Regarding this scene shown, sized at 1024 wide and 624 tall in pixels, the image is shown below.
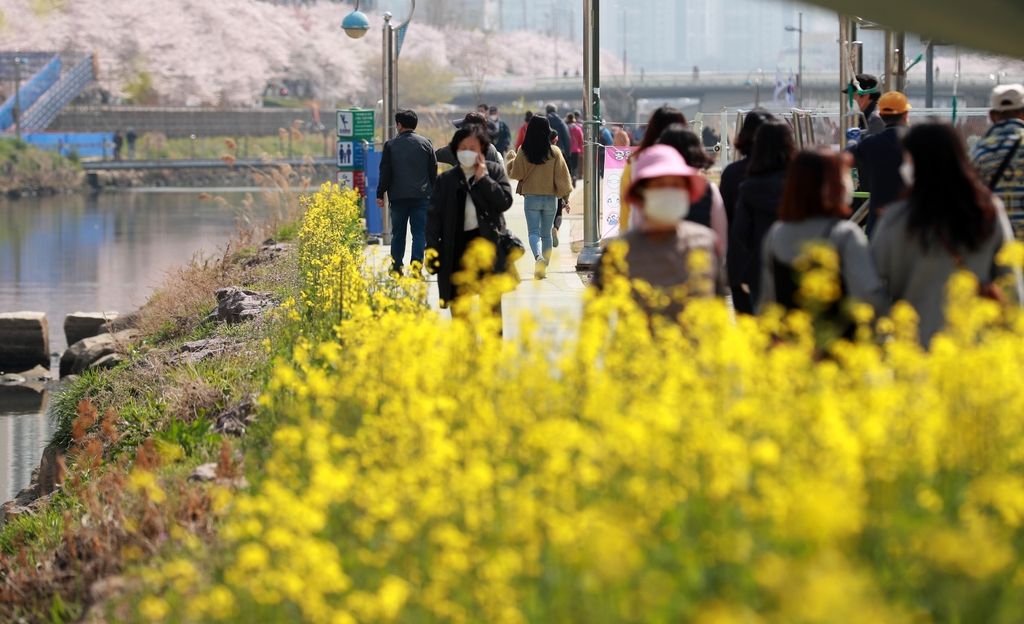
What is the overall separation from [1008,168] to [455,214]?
3.10m

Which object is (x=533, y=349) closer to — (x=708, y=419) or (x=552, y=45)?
(x=708, y=419)

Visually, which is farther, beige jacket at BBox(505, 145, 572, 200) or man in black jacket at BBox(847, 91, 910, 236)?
beige jacket at BBox(505, 145, 572, 200)

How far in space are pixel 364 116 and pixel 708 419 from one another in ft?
53.3

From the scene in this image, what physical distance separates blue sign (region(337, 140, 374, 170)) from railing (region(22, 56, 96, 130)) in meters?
56.4

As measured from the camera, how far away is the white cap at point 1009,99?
6.59 metres

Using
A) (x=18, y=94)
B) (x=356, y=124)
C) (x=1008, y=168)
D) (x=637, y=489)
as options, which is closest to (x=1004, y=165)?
(x=1008, y=168)

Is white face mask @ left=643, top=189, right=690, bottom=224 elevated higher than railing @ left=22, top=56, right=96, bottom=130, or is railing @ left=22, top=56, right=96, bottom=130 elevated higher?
railing @ left=22, top=56, right=96, bottom=130

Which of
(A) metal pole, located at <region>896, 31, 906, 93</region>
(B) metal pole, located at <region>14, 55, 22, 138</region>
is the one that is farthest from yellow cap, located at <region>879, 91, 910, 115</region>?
(B) metal pole, located at <region>14, 55, 22, 138</region>

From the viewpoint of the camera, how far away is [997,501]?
3496 millimetres

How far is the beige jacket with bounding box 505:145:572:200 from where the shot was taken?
12906mm

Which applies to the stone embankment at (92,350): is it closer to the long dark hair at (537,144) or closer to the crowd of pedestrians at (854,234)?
the crowd of pedestrians at (854,234)

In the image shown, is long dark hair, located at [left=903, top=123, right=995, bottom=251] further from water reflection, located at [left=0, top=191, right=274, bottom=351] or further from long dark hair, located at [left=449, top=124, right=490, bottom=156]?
water reflection, located at [left=0, top=191, right=274, bottom=351]

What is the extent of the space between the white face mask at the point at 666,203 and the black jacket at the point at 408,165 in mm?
7452

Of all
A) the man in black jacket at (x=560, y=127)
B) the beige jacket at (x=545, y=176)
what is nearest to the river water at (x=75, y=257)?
the man in black jacket at (x=560, y=127)
